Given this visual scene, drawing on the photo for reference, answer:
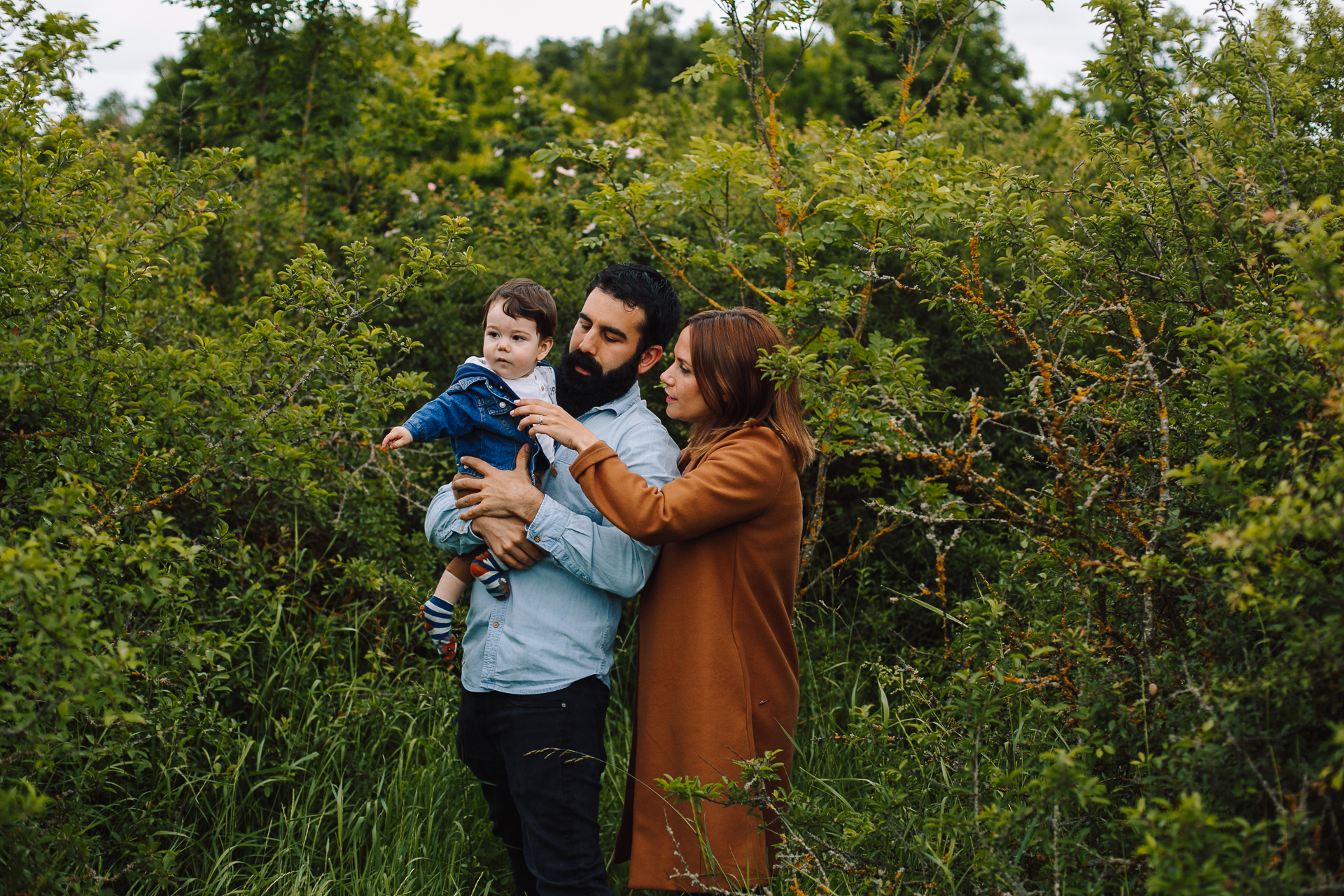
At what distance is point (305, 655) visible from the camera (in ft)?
11.6

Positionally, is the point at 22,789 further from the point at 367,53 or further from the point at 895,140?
the point at 367,53

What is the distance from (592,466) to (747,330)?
0.57 meters

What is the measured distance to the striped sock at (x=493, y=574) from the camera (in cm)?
245

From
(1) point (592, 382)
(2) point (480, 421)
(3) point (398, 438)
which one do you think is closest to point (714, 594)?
(1) point (592, 382)

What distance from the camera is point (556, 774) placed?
2279 millimetres

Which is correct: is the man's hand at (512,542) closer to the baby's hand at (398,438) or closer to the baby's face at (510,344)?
the baby's hand at (398,438)

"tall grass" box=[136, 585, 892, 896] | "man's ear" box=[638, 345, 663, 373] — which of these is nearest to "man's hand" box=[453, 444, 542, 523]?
"man's ear" box=[638, 345, 663, 373]

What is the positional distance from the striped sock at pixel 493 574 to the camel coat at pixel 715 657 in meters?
0.39

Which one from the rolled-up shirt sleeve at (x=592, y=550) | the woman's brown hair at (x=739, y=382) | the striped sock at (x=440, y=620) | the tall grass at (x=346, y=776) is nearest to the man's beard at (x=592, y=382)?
the woman's brown hair at (x=739, y=382)

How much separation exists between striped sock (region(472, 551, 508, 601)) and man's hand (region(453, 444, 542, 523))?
0.12 metres

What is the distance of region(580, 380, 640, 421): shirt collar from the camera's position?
8.45ft

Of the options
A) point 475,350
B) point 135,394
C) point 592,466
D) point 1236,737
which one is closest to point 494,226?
point 475,350

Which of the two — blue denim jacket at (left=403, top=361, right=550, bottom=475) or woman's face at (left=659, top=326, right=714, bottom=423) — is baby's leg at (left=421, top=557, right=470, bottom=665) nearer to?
blue denim jacket at (left=403, top=361, right=550, bottom=475)

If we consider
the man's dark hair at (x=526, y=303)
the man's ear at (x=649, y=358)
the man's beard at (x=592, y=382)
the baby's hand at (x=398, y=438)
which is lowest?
the baby's hand at (x=398, y=438)
